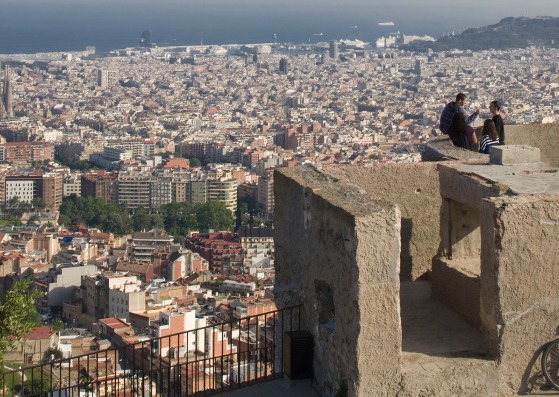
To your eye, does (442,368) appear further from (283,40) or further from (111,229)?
(283,40)

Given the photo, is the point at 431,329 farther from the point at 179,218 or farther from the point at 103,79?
the point at 103,79

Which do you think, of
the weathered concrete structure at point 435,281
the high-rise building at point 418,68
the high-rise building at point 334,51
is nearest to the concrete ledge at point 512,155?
the weathered concrete structure at point 435,281

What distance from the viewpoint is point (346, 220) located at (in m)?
3.40

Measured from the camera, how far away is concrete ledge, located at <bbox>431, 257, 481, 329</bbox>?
13.0ft

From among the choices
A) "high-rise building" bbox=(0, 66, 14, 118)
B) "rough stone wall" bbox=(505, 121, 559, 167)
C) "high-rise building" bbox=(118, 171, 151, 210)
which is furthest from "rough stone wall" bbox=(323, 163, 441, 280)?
"high-rise building" bbox=(0, 66, 14, 118)

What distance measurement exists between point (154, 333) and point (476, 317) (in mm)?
12251

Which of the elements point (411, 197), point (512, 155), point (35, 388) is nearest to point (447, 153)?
point (411, 197)

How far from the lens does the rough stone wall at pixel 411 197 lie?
4391mm

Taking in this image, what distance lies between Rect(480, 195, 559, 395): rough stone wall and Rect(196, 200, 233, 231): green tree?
35.0 meters

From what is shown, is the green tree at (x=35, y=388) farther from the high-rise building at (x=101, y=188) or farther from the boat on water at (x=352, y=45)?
the boat on water at (x=352, y=45)

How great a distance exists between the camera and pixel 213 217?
128 feet

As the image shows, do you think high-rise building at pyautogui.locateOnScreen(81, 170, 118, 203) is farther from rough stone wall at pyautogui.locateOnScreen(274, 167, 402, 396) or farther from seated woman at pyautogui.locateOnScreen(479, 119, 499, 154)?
rough stone wall at pyautogui.locateOnScreen(274, 167, 402, 396)

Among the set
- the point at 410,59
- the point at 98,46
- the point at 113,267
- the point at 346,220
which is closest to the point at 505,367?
the point at 346,220

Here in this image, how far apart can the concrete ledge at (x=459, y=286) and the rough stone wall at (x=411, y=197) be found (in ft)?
0.78
